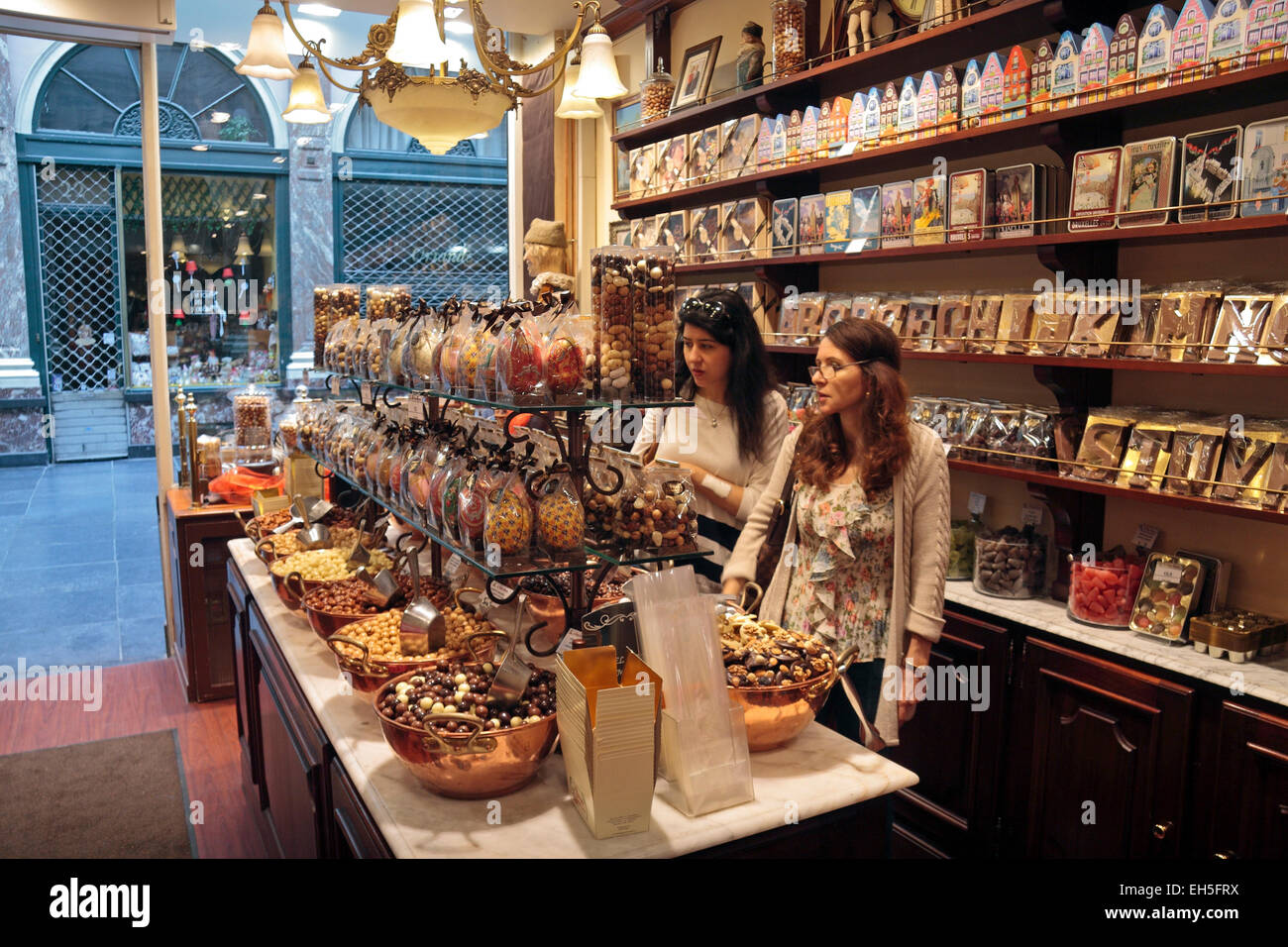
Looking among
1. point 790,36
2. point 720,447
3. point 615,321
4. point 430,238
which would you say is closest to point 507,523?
point 615,321

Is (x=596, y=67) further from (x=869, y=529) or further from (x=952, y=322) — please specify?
(x=869, y=529)

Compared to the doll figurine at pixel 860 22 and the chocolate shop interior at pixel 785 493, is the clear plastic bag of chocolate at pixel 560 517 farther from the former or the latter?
the doll figurine at pixel 860 22

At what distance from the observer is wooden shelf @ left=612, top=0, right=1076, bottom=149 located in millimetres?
2705

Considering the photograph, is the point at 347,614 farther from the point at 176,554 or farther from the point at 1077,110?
the point at 176,554

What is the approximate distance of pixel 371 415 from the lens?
303 centimetres

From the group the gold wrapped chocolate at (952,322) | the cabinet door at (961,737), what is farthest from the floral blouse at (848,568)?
the gold wrapped chocolate at (952,322)

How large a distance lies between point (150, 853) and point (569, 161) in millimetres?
4179

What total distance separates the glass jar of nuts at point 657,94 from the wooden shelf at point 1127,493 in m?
2.33

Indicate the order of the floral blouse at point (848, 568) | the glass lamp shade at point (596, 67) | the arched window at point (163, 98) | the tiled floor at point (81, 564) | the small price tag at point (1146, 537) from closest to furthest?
the floral blouse at point (848, 568), the small price tag at point (1146, 537), the glass lamp shade at point (596, 67), the tiled floor at point (81, 564), the arched window at point (163, 98)

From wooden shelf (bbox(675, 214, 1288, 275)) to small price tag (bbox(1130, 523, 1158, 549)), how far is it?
0.76m

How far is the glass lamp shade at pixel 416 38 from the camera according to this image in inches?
98.2

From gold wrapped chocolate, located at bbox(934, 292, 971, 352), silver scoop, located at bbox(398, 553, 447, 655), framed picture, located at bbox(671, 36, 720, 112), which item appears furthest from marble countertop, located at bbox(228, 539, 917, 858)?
framed picture, located at bbox(671, 36, 720, 112)

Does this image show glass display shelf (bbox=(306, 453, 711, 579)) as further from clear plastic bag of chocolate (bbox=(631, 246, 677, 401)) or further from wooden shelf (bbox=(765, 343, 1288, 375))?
wooden shelf (bbox=(765, 343, 1288, 375))
